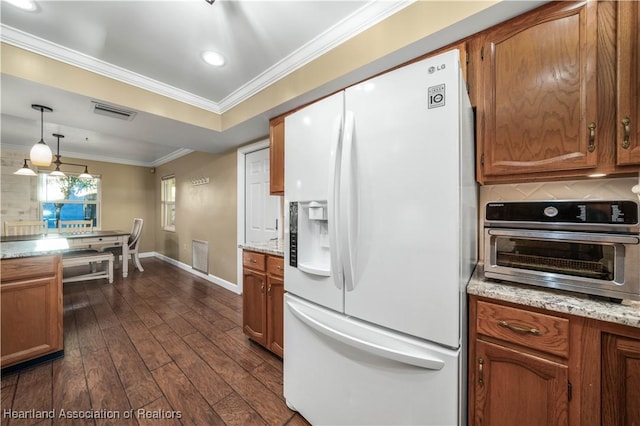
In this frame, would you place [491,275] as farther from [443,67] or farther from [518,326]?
[443,67]

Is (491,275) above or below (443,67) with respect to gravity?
below

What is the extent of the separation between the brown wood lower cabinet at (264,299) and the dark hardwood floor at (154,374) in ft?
0.59

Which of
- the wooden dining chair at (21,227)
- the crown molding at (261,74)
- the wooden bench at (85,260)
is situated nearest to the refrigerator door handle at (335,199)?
the crown molding at (261,74)

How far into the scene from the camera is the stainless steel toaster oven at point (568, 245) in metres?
0.93

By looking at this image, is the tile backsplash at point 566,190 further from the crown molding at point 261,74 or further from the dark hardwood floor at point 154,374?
the dark hardwood floor at point 154,374

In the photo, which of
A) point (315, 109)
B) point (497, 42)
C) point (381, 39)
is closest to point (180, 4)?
point (315, 109)

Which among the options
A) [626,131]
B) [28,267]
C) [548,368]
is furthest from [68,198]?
[626,131]

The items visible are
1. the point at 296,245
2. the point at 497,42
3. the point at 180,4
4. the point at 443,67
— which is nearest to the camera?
the point at 443,67

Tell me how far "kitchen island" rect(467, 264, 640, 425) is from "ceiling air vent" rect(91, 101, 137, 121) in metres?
3.30

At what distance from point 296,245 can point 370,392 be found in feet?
2.68

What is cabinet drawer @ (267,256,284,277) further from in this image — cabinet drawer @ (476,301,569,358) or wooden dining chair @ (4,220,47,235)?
wooden dining chair @ (4,220,47,235)

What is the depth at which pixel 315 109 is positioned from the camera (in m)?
1.33

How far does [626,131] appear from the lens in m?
1.05

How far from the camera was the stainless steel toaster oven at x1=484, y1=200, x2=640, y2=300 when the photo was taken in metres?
0.93
